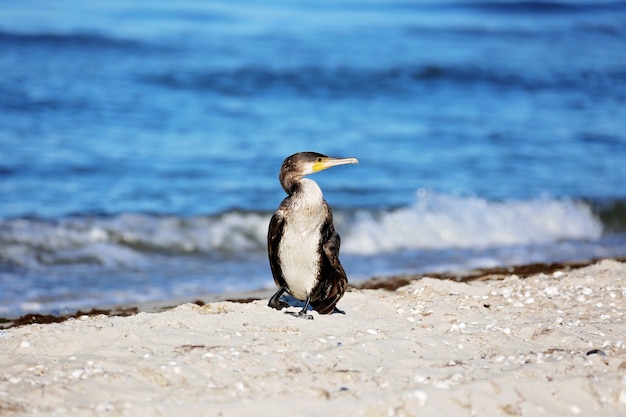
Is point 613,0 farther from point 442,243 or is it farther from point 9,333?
point 9,333

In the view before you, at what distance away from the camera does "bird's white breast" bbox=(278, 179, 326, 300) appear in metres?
7.04

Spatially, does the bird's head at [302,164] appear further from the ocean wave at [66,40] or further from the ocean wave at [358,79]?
the ocean wave at [66,40]

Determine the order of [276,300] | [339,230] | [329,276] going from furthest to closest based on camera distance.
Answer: [339,230]
[276,300]
[329,276]

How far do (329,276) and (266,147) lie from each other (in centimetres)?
1253

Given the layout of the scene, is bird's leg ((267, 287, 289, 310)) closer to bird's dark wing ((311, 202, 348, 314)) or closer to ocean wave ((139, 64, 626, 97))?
bird's dark wing ((311, 202, 348, 314))

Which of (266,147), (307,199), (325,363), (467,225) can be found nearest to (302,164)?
(307,199)

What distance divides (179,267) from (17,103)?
11.2m

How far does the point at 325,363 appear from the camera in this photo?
19.5 ft

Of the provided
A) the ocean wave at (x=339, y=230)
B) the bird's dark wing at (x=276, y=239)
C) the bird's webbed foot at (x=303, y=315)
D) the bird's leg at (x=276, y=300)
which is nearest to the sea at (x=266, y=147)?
the ocean wave at (x=339, y=230)

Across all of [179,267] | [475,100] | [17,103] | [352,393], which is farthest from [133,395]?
[475,100]

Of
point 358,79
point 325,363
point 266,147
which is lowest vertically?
point 266,147

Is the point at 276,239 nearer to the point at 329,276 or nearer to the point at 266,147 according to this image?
the point at 329,276

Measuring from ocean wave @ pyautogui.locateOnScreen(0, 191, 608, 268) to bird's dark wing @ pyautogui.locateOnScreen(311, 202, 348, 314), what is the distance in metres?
5.21

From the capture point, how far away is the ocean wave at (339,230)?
489 inches
